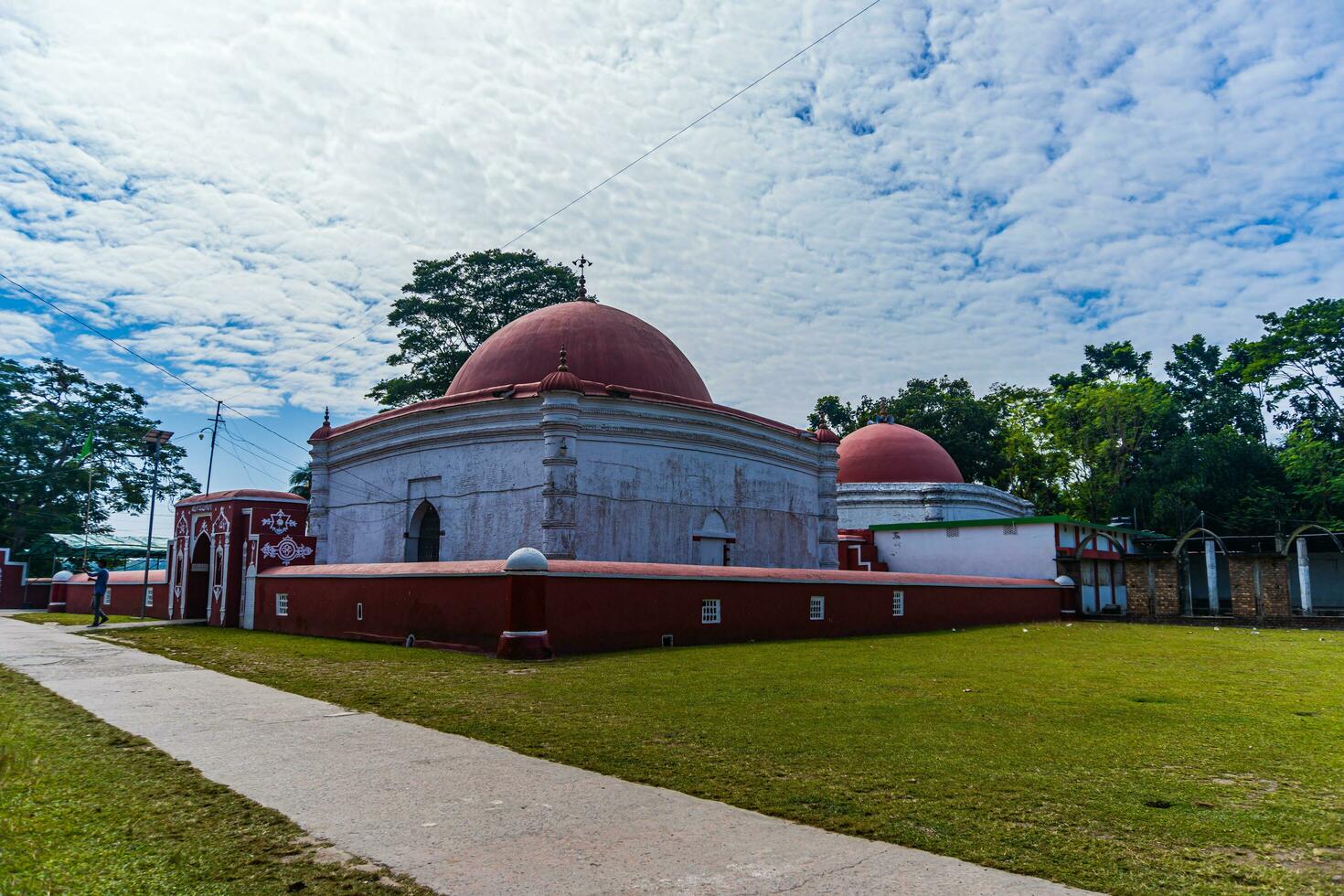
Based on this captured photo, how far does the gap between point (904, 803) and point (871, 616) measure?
49.9 ft

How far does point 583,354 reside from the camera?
22.0 m

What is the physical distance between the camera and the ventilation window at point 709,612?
1570cm

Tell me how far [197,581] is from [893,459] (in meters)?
26.2

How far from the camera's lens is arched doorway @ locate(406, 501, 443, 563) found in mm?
21062

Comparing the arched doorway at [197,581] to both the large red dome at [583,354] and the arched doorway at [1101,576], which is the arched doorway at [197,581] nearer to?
the large red dome at [583,354]

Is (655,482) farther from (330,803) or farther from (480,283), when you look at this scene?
(480,283)

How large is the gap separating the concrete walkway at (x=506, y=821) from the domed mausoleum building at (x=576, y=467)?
11.0 m

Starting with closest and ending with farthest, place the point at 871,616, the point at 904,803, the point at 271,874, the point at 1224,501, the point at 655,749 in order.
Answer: the point at 271,874 < the point at 904,803 < the point at 655,749 < the point at 871,616 < the point at 1224,501

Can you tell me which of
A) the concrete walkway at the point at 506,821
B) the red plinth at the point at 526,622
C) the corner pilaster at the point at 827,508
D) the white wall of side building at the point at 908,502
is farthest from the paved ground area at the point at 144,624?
the white wall of side building at the point at 908,502

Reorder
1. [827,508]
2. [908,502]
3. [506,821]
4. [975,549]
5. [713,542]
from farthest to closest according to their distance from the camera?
A: [908,502]
[975,549]
[827,508]
[713,542]
[506,821]

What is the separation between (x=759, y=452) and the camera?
74.8ft

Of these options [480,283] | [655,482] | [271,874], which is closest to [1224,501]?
[655,482]

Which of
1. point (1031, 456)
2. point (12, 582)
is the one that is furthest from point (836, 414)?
point (12, 582)

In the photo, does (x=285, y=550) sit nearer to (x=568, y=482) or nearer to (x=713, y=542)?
(x=568, y=482)
